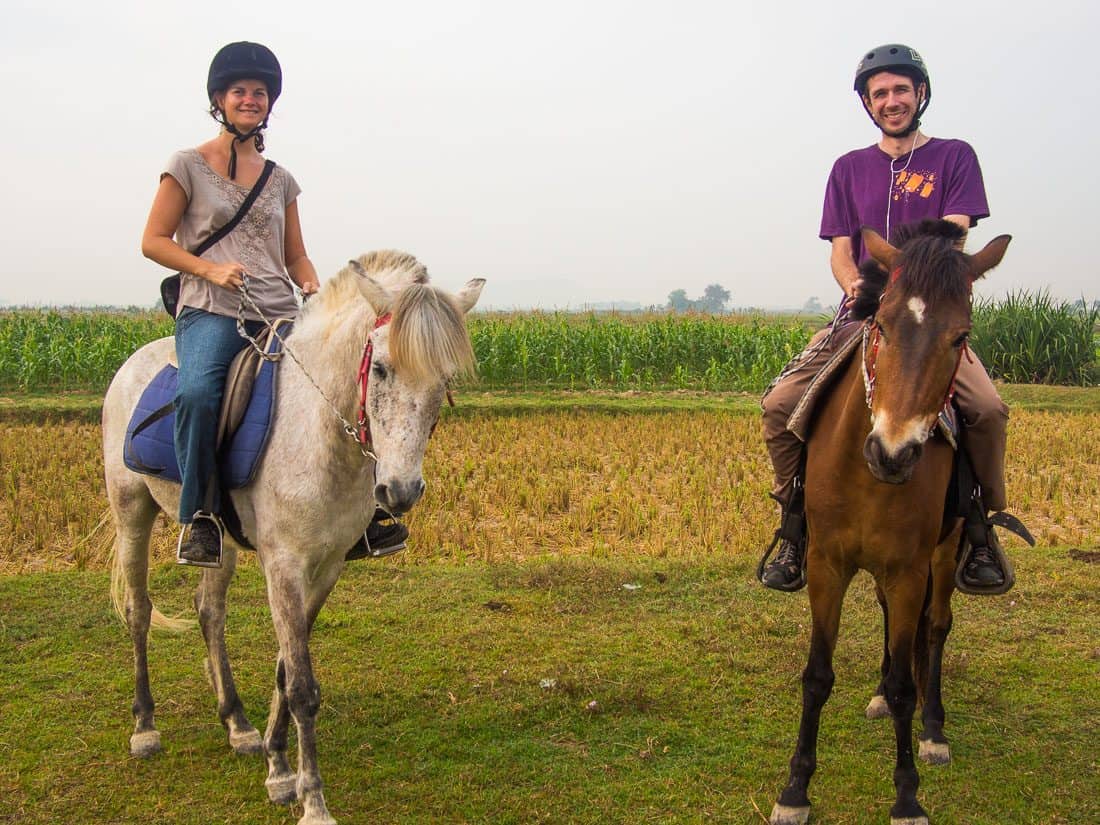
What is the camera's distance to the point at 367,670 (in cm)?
540

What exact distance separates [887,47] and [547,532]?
5.25m

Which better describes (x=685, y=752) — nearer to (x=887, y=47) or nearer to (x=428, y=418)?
(x=428, y=418)

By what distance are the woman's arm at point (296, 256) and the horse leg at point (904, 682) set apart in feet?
10.1

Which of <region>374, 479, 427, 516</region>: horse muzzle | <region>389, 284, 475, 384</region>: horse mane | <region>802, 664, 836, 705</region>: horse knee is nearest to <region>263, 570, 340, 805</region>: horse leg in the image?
<region>374, 479, 427, 516</region>: horse muzzle

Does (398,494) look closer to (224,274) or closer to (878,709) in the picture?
(224,274)

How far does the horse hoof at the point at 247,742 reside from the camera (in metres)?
4.45

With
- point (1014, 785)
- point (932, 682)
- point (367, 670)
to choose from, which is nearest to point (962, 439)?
point (932, 682)

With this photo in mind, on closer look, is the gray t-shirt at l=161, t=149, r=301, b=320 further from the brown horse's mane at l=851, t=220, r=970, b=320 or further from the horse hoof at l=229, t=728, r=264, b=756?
the brown horse's mane at l=851, t=220, r=970, b=320

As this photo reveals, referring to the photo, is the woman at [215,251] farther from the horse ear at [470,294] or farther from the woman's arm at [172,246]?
the horse ear at [470,294]

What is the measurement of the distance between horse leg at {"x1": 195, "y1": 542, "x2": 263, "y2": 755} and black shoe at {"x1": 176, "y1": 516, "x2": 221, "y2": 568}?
21.3 inches

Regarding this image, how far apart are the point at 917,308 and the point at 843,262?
1.40 m

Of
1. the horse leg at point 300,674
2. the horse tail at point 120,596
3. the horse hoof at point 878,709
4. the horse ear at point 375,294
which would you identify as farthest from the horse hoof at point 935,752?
the horse tail at point 120,596

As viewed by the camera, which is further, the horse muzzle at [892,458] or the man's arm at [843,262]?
the man's arm at [843,262]

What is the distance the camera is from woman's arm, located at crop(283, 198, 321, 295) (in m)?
4.50
